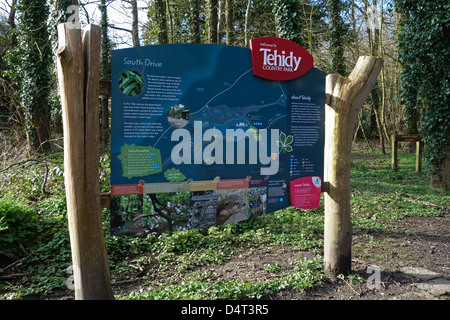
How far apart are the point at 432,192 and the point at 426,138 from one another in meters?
1.47

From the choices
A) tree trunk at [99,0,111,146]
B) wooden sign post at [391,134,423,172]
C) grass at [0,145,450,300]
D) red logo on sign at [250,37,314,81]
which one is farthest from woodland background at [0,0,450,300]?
tree trunk at [99,0,111,146]

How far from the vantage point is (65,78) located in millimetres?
2506

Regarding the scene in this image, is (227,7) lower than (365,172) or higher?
higher

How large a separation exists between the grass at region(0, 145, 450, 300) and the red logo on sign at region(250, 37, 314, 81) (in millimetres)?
2191

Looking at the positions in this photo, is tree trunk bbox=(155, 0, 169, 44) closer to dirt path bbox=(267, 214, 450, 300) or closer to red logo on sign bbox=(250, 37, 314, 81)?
red logo on sign bbox=(250, 37, 314, 81)

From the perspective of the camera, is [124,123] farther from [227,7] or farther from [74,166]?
[227,7]

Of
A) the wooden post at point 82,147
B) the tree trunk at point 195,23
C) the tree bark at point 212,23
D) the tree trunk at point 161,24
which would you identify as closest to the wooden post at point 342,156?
the wooden post at point 82,147

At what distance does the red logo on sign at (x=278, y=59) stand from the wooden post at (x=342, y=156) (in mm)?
467

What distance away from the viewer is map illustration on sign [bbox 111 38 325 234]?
2957 millimetres

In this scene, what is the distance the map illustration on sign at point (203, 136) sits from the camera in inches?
116

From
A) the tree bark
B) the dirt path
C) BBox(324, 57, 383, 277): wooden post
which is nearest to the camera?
the dirt path

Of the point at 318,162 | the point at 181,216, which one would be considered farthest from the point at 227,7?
the point at 181,216

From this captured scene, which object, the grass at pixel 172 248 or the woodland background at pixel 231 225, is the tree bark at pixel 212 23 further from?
the grass at pixel 172 248
